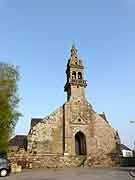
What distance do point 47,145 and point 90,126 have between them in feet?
26.6

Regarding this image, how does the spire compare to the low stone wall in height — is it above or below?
above

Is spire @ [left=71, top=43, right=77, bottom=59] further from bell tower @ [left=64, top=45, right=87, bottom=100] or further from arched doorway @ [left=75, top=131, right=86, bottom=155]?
arched doorway @ [left=75, top=131, right=86, bottom=155]

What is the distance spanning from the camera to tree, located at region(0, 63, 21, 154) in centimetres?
3014

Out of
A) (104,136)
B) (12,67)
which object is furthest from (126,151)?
(12,67)

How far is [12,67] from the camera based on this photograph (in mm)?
33688

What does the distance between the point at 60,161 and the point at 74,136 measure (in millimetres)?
5443

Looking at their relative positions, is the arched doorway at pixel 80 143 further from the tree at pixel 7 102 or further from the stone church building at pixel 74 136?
the tree at pixel 7 102

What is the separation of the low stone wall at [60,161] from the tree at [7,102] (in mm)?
4857

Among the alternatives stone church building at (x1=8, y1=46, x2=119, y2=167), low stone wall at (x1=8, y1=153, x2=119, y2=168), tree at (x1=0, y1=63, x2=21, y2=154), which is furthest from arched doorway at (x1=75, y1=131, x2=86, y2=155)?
tree at (x1=0, y1=63, x2=21, y2=154)

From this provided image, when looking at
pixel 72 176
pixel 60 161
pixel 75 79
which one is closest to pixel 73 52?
pixel 75 79

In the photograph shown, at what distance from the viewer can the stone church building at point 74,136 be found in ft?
128

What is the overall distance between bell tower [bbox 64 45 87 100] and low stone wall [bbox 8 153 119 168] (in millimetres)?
11397

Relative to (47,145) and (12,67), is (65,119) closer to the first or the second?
(47,145)

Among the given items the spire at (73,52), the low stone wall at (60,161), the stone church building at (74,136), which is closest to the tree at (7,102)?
the low stone wall at (60,161)
